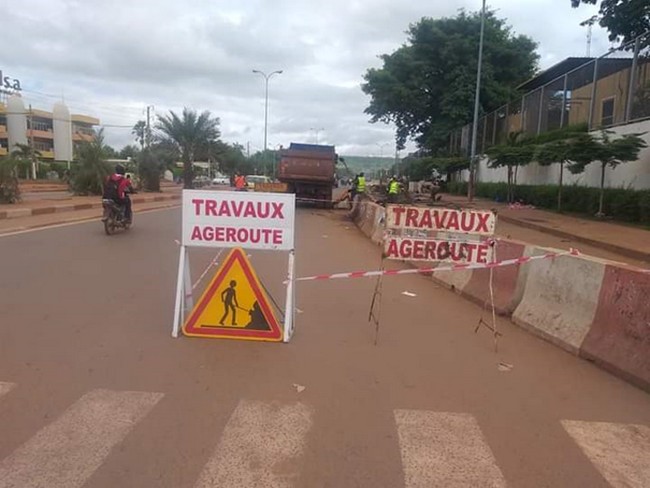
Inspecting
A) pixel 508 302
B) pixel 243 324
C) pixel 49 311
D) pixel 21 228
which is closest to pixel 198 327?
pixel 243 324

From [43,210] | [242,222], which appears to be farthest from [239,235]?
[43,210]

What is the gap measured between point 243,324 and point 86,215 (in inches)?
646

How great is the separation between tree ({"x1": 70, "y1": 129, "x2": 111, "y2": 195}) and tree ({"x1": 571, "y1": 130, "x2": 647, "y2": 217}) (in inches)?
881

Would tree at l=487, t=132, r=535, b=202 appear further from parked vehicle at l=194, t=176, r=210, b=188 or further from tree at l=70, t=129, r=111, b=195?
parked vehicle at l=194, t=176, r=210, b=188

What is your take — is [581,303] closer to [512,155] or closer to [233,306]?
[233,306]

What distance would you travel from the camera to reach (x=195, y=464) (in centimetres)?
360

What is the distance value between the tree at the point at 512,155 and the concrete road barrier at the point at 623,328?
2160 cm

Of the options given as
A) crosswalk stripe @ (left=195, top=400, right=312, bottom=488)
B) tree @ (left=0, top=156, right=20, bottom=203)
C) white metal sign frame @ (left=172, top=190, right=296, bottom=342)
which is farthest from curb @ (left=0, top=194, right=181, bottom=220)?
crosswalk stripe @ (left=195, top=400, right=312, bottom=488)

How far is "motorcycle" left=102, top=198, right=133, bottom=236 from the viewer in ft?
50.4

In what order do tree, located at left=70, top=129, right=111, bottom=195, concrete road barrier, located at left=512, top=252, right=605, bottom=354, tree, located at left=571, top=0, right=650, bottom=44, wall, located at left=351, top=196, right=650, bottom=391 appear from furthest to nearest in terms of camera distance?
tree, located at left=70, top=129, right=111, bottom=195 → tree, located at left=571, top=0, right=650, bottom=44 → concrete road barrier, located at left=512, top=252, right=605, bottom=354 → wall, located at left=351, top=196, right=650, bottom=391

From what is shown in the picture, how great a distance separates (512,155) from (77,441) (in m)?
27.0

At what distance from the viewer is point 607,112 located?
23.3 metres

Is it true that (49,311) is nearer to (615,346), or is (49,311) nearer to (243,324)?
(243,324)

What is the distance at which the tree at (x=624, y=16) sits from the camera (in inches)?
1017
